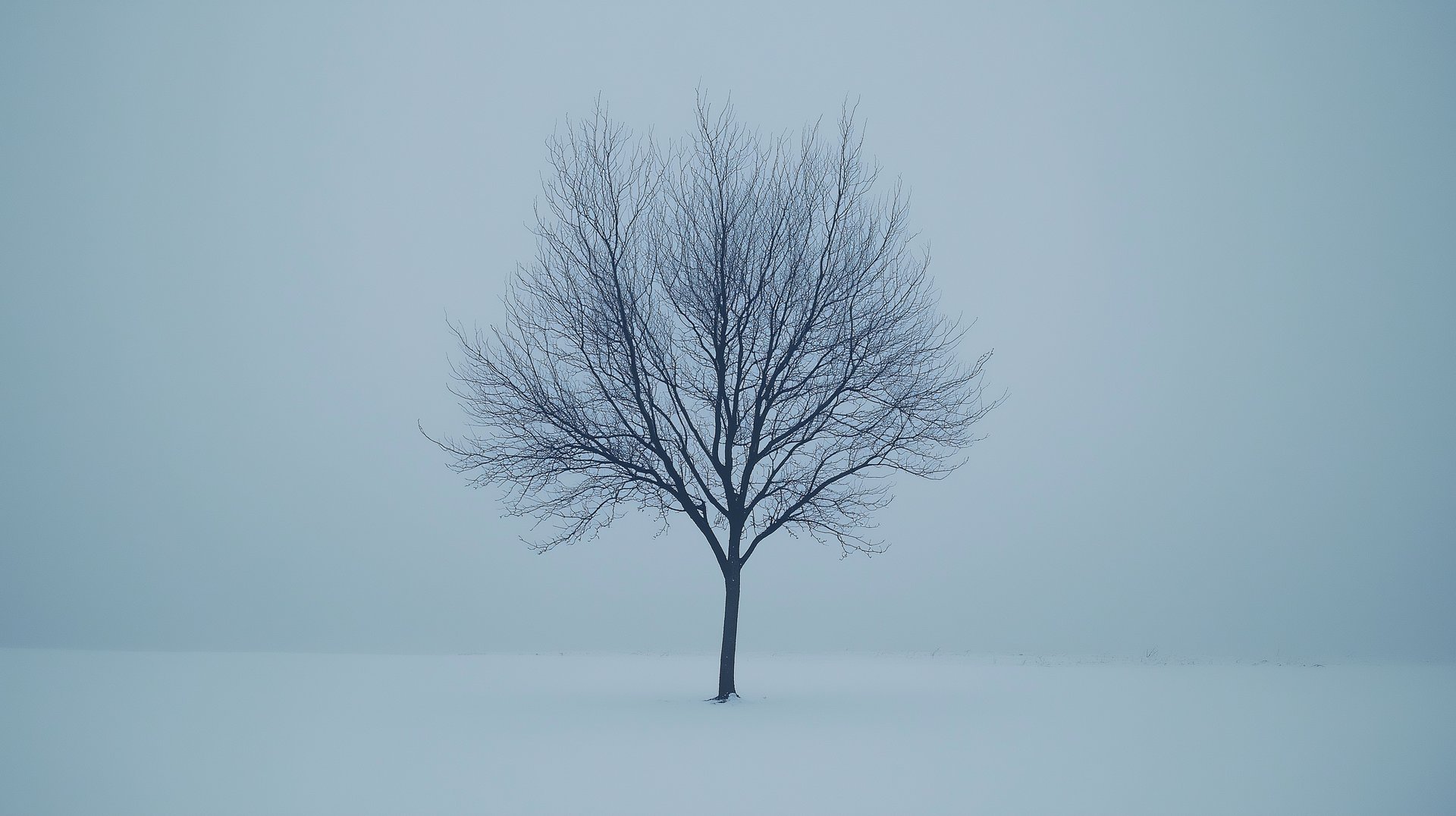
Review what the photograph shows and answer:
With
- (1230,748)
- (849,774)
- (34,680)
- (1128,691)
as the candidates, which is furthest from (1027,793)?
(34,680)

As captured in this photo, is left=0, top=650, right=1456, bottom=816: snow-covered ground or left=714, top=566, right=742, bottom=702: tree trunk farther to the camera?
left=714, top=566, right=742, bottom=702: tree trunk

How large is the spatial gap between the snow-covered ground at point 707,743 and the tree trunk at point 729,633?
60cm

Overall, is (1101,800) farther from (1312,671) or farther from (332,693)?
(1312,671)

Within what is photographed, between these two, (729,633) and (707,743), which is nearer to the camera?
(707,743)

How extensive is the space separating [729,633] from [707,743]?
621 centimetres

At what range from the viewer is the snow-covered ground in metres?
9.75

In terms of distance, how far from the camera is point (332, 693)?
19.1 m

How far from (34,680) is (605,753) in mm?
16904

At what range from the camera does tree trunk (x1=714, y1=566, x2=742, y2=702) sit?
19.2 meters

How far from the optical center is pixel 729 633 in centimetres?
1955

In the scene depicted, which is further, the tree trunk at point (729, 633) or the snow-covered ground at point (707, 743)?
the tree trunk at point (729, 633)

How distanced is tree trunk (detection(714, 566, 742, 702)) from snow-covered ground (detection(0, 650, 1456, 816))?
60cm

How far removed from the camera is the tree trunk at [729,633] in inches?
755

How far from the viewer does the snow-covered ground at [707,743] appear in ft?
32.0
